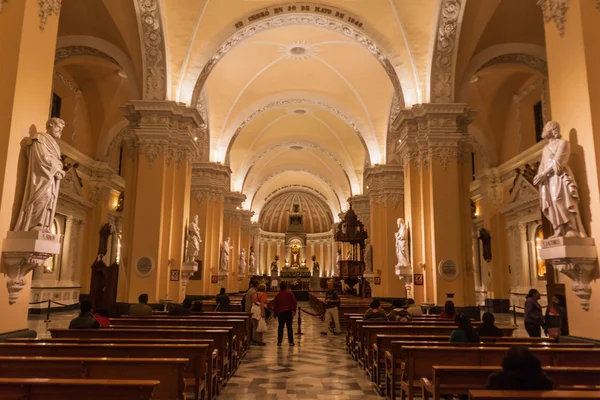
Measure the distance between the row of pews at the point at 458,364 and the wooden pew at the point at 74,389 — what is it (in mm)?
2156

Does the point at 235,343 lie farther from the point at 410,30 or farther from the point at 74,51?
the point at 74,51

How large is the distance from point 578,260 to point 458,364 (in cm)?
197

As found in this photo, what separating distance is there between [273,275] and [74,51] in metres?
28.2

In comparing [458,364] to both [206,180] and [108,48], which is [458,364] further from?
[206,180]

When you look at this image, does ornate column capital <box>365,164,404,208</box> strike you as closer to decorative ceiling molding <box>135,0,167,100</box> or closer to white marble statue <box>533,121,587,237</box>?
decorative ceiling molding <box>135,0,167,100</box>

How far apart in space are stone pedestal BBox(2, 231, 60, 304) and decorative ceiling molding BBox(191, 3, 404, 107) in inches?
325

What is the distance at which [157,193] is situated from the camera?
11719mm

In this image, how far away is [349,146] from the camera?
2512cm

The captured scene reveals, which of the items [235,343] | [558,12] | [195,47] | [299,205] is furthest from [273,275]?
[558,12]

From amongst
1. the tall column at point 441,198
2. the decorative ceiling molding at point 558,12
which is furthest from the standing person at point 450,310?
the decorative ceiling molding at point 558,12

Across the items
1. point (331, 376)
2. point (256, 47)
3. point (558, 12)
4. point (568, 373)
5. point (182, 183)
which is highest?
point (256, 47)

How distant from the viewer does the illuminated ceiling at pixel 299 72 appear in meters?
12.9

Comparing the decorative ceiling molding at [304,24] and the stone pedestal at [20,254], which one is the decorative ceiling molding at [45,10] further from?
the decorative ceiling molding at [304,24]

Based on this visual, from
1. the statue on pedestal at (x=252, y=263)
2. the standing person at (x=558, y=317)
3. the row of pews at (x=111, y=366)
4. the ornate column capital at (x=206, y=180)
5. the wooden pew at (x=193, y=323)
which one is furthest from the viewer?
the statue on pedestal at (x=252, y=263)
